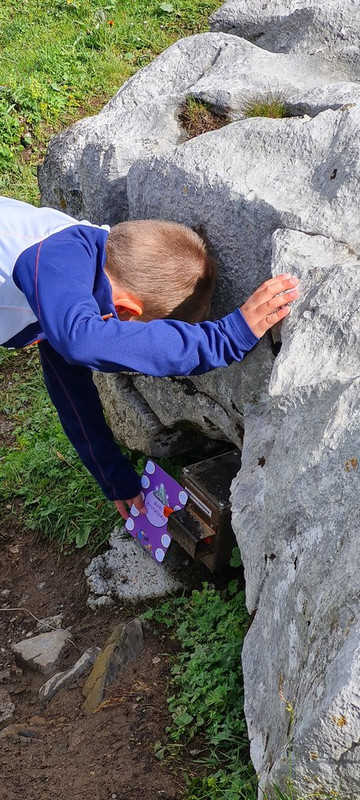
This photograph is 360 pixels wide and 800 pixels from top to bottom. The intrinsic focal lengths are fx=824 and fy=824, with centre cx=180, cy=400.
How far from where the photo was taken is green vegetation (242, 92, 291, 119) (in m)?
3.32

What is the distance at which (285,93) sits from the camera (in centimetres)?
344

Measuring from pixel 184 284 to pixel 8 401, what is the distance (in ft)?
8.02

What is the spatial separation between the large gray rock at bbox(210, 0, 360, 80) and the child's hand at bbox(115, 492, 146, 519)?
206 cm

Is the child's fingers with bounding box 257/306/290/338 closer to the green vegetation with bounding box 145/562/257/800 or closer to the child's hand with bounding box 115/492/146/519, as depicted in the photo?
the green vegetation with bounding box 145/562/257/800

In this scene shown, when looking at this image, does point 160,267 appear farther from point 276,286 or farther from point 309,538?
point 309,538

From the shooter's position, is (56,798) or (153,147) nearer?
(56,798)

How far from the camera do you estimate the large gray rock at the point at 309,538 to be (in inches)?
64.6

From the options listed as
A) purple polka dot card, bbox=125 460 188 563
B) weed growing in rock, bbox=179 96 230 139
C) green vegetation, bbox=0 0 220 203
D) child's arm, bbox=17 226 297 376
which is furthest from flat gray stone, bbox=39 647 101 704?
Result: green vegetation, bbox=0 0 220 203

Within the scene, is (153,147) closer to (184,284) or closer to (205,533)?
(184,284)

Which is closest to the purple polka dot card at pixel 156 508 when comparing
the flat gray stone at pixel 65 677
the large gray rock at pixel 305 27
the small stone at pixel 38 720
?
the flat gray stone at pixel 65 677

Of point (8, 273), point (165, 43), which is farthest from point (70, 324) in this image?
point (165, 43)

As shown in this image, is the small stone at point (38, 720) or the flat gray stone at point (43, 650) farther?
the flat gray stone at point (43, 650)

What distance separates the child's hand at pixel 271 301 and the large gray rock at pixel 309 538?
0.13 ft

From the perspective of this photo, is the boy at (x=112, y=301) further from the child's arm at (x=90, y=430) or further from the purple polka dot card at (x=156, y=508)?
the purple polka dot card at (x=156, y=508)
